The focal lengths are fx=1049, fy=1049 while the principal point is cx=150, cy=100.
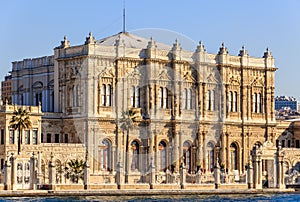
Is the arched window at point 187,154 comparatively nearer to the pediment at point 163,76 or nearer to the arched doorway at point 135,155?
the arched doorway at point 135,155

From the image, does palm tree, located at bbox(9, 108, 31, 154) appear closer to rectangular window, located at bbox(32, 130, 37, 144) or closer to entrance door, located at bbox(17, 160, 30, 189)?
rectangular window, located at bbox(32, 130, 37, 144)

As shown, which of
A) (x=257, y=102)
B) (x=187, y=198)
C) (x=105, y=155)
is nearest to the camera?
(x=187, y=198)

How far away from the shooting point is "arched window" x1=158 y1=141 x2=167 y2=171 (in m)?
85.4

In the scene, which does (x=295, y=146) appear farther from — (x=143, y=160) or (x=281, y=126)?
(x=143, y=160)

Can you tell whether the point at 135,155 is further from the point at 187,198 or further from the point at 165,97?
the point at 187,198

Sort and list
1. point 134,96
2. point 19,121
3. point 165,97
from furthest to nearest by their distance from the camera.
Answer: point 165,97, point 134,96, point 19,121

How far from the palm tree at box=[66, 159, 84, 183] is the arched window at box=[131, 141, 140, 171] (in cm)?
731

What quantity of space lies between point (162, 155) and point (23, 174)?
63.0 feet

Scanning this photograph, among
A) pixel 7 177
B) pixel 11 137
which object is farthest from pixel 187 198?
pixel 11 137

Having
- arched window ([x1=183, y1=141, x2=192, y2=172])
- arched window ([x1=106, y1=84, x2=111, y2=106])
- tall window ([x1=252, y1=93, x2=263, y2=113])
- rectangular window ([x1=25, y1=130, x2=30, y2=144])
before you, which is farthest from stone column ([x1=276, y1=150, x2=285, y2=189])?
rectangular window ([x1=25, y1=130, x2=30, y2=144])

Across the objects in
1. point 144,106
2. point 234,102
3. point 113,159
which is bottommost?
point 113,159

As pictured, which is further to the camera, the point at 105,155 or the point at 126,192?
the point at 105,155

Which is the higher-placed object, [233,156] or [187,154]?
[187,154]

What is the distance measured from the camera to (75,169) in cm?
7388
